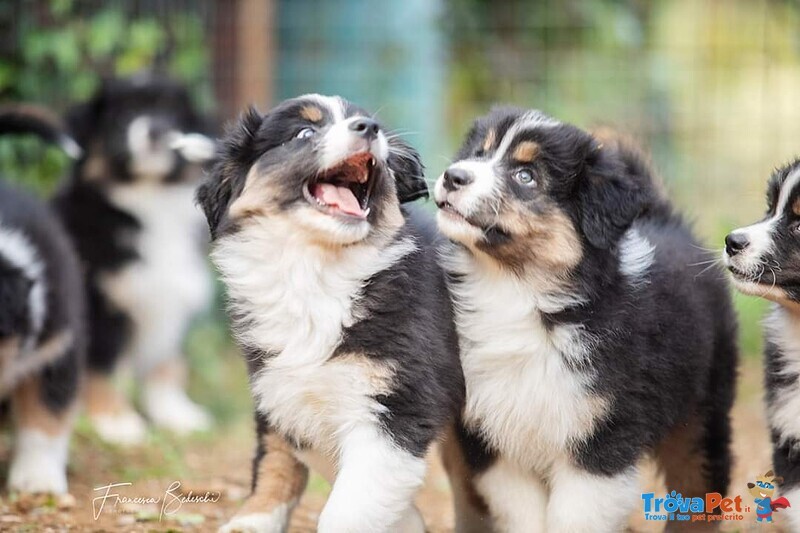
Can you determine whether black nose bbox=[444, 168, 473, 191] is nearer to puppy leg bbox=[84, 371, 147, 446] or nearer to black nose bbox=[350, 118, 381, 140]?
black nose bbox=[350, 118, 381, 140]

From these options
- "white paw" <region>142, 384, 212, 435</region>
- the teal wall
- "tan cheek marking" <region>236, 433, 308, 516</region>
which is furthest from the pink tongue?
the teal wall

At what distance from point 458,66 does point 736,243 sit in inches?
271

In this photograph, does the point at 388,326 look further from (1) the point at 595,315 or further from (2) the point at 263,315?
(1) the point at 595,315

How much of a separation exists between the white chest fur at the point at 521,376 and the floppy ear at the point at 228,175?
37.1 inches

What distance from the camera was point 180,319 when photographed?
7.50m

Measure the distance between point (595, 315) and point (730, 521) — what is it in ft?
4.92

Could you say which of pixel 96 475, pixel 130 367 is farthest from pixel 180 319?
pixel 96 475

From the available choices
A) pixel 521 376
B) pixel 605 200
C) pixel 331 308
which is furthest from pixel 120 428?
pixel 605 200

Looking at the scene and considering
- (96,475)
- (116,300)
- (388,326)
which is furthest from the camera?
(116,300)

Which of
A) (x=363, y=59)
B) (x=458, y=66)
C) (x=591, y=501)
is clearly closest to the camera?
(x=591, y=501)

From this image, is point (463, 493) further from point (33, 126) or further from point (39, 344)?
point (33, 126)

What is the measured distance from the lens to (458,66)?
35.3 ft

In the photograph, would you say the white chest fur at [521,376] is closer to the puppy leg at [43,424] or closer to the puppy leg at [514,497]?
the puppy leg at [514,497]

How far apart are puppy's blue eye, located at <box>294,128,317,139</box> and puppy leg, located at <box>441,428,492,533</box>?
1208 mm
